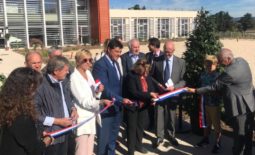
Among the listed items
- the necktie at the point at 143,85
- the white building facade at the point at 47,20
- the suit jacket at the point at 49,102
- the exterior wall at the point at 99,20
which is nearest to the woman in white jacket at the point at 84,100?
the suit jacket at the point at 49,102

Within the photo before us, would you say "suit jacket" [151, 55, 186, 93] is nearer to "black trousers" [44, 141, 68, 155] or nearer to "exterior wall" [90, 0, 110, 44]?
"black trousers" [44, 141, 68, 155]

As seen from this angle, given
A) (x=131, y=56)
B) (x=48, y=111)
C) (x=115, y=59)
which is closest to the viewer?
(x=48, y=111)

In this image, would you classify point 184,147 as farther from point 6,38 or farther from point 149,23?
point 149,23

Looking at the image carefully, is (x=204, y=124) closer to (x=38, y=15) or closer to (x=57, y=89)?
(x=57, y=89)

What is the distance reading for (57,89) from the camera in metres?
4.39

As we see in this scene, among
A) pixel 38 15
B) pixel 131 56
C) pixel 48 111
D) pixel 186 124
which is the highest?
pixel 38 15

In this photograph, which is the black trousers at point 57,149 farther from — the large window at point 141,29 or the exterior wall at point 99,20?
the large window at point 141,29

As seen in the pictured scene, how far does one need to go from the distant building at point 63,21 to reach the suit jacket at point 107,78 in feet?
116

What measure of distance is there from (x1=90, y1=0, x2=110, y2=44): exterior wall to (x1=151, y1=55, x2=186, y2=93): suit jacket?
39496 mm

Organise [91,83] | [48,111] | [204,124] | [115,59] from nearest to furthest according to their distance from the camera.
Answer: [48,111] < [91,83] < [115,59] < [204,124]

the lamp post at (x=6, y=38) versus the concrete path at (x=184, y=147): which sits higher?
the lamp post at (x=6, y=38)

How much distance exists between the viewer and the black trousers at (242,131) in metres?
5.34

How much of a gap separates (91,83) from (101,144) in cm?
116

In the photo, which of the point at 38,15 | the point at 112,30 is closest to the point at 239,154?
the point at 38,15
